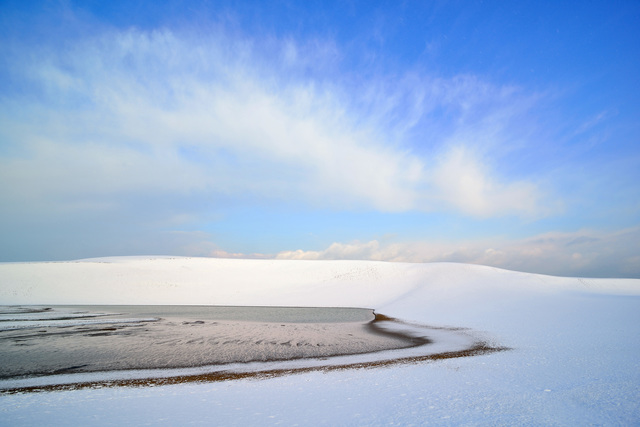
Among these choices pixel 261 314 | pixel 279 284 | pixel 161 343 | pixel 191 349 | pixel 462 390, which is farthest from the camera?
pixel 279 284

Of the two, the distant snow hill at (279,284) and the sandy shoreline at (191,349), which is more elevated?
the distant snow hill at (279,284)

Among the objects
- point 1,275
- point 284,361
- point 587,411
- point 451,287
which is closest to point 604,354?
point 587,411

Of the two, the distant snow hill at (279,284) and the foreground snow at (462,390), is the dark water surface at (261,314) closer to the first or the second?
the foreground snow at (462,390)

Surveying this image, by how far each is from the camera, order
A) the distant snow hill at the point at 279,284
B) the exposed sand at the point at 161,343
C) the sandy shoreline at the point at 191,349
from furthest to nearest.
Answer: the distant snow hill at the point at 279,284 → the exposed sand at the point at 161,343 → the sandy shoreline at the point at 191,349

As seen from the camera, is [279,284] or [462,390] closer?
[462,390]

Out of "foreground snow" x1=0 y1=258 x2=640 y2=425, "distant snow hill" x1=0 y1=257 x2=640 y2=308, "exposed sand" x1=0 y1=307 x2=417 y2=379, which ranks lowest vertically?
"foreground snow" x1=0 y1=258 x2=640 y2=425

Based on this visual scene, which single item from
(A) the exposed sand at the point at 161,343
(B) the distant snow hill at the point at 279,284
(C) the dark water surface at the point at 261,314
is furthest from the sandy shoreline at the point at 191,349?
(B) the distant snow hill at the point at 279,284

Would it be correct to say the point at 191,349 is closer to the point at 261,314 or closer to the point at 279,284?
the point at 261,314

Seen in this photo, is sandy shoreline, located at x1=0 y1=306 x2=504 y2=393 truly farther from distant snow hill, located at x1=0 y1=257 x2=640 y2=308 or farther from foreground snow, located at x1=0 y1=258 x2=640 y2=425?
distant snow hill, located at x1=0 y1=257 x2=640 y2=308

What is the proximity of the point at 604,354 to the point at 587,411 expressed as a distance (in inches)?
208

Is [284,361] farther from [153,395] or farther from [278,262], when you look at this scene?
[278,262]

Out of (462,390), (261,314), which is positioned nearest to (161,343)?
(462,390)

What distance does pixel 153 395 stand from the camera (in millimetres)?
7047

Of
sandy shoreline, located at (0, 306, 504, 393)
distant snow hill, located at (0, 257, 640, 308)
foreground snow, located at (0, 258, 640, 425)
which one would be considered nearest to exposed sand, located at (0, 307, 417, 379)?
sandy shoreline, located at (0, 306, 504, 393)
